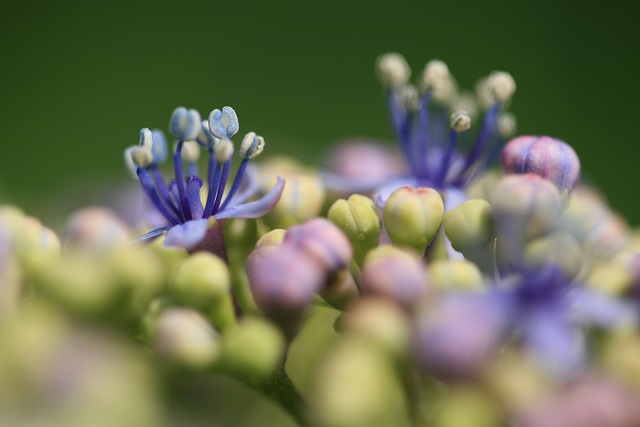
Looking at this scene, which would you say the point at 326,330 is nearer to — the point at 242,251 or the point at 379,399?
the point at 242,251

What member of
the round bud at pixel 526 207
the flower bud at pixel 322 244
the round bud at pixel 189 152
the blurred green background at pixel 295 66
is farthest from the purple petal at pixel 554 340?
the blurred green background at pixel 295 66

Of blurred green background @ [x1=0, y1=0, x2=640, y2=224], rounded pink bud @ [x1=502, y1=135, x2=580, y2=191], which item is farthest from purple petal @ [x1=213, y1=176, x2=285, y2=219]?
blurred green background @ [x1=0, y1=0, x2=640, y2=224]

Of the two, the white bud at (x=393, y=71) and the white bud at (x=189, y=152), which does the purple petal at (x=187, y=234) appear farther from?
the white bud at (x=393, y=71)

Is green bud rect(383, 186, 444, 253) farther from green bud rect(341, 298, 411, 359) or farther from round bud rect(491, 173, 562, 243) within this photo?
green bud rect(341, 298, 411, 359)

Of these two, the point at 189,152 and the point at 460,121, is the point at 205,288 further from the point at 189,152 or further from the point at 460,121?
the point at 460,121

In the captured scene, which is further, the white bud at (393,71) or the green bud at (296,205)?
the white bud at (393,71)
